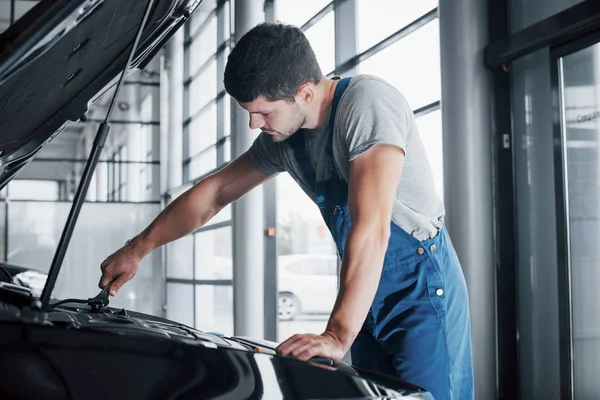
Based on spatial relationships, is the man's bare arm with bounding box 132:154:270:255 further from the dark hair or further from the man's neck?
the dark hair

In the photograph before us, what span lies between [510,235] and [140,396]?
12.0ft

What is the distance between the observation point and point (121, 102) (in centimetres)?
1346

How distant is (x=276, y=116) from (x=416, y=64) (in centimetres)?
388

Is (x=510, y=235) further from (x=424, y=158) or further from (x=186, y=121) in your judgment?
(x=186, y=121)

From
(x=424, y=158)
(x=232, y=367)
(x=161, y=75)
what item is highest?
(x=161, y=75)

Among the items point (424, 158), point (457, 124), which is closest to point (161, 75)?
point (457, 124)

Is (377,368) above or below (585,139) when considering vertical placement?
below

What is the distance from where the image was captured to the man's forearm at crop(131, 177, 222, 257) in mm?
1817

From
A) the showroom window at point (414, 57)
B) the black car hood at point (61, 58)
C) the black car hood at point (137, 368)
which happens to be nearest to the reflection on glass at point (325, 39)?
the showroom window at point (414, 57)

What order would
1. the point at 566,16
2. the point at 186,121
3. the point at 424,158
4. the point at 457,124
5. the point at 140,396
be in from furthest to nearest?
1. the point at 186,121
2. the point at 457,124
3. the point at 566,16
4. the point at 424,158
5. the point at 140,396

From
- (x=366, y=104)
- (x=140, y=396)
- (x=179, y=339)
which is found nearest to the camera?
(x=140, y=396)

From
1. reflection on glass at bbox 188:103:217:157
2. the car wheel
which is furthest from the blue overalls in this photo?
the car wheel

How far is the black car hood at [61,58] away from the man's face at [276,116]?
0.78 feet

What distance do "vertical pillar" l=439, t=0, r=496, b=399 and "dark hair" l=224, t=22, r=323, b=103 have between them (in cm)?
272
